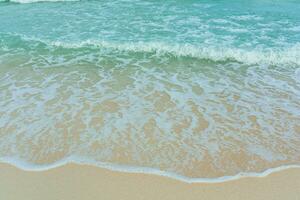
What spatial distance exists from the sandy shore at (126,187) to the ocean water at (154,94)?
7.6 inches

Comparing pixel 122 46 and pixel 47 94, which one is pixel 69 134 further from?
pixel 122 46

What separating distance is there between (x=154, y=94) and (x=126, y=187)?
110 inches

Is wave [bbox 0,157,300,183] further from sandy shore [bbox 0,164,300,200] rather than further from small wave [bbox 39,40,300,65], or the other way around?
small wave [bbox 39,40,300,65]

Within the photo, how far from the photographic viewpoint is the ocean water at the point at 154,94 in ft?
15.4

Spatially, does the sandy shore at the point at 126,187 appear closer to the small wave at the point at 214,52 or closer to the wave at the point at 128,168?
the wave at the point at 128,168

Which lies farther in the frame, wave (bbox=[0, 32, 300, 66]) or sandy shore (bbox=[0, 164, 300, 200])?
wave (bbox=[0, 32, 300, 66])

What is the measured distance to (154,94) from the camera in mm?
6562

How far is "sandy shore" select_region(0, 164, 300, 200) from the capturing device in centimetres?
386

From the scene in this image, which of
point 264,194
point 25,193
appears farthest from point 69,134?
point 264,194

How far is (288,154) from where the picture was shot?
4.71 m

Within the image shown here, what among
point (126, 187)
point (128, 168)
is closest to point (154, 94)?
point (128, 168)

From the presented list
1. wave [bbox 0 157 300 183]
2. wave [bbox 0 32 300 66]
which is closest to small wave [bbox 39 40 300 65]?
wave [bbox 0 32 300 66]

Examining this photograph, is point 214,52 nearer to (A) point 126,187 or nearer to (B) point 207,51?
(B) point 207,51

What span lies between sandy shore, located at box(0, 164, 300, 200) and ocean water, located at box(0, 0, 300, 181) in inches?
7.6
